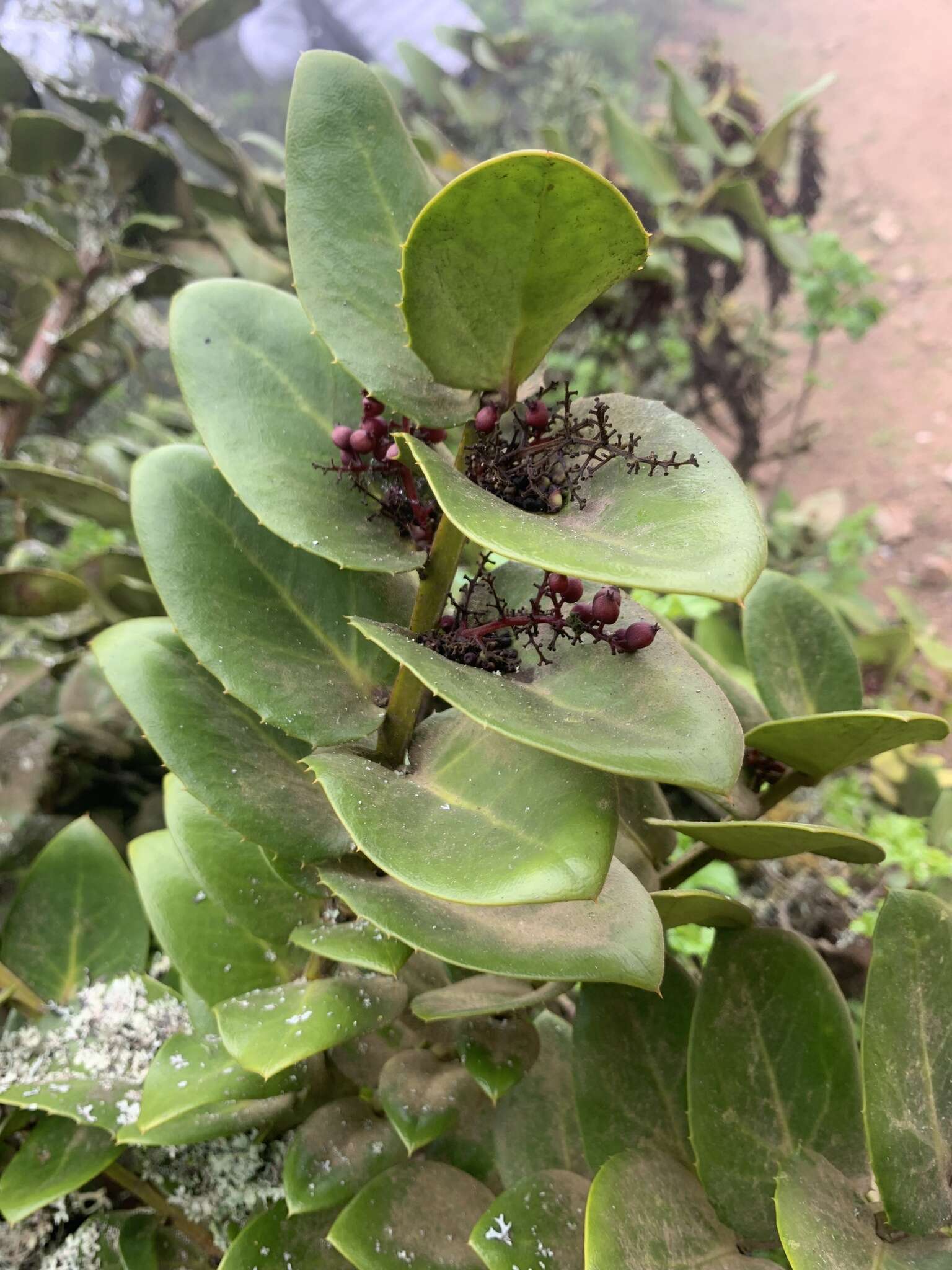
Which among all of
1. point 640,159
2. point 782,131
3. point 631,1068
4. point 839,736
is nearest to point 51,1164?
point 631,1068

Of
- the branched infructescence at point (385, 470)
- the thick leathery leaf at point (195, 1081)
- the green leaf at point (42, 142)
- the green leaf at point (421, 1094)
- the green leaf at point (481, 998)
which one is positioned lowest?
the green leaf at point (421, 1094)

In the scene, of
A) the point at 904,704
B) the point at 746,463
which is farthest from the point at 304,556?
the point at 746,463

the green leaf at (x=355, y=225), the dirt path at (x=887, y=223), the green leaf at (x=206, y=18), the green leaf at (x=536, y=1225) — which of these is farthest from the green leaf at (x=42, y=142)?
the dirt path at (x=887, y=223)

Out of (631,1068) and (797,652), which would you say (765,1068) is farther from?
(797,652)

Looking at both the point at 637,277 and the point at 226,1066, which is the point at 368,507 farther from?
the point at 637,277

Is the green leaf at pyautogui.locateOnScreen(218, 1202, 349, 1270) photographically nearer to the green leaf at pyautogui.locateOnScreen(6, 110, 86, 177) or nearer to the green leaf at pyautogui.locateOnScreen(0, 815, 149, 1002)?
the green leaf at pyautogui.locateOnScreen(0, 815, 149, 1002)

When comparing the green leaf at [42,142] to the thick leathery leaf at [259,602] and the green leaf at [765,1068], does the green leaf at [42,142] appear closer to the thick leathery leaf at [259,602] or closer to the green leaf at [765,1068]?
the thick leathery leaf at [259,602]

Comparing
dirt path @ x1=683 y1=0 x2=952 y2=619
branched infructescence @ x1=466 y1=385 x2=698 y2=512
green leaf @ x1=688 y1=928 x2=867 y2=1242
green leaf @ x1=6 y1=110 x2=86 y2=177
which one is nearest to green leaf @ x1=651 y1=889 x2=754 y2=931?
green leaf @ x1=688 y1=928 x2=867 y2=1242
